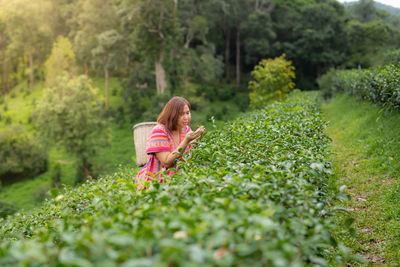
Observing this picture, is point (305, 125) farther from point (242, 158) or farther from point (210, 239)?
point (210, 239)

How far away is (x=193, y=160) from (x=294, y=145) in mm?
1158

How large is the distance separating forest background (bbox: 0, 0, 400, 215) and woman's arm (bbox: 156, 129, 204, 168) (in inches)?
286

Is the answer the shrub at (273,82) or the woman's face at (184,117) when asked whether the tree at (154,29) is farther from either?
the woman's face at (184,117)

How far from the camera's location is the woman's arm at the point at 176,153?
3.86 meters

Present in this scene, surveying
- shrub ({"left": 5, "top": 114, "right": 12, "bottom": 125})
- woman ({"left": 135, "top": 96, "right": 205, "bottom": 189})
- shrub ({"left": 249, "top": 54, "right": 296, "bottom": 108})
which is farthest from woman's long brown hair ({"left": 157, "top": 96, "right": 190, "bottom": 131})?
shrub ({"left": 5, "top": 114, "right": 12, "bottom": 125})

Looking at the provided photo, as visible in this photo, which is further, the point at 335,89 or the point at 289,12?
the point at 289,12

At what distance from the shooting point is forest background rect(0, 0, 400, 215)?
21.2 metres

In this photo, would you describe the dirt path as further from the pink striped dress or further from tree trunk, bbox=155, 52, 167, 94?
tree trunk, bbox=155, 52, 167, 94

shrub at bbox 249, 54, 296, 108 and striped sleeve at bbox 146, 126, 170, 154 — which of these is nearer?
striped sleeve at bbox 146, 126, 170, 154

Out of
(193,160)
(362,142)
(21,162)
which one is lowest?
(21,162)

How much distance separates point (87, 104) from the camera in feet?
69.8

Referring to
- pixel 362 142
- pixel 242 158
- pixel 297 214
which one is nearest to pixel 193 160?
pixel 242 158

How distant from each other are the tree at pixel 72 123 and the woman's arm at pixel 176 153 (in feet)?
57.7

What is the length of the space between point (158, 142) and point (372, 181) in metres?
4.13
